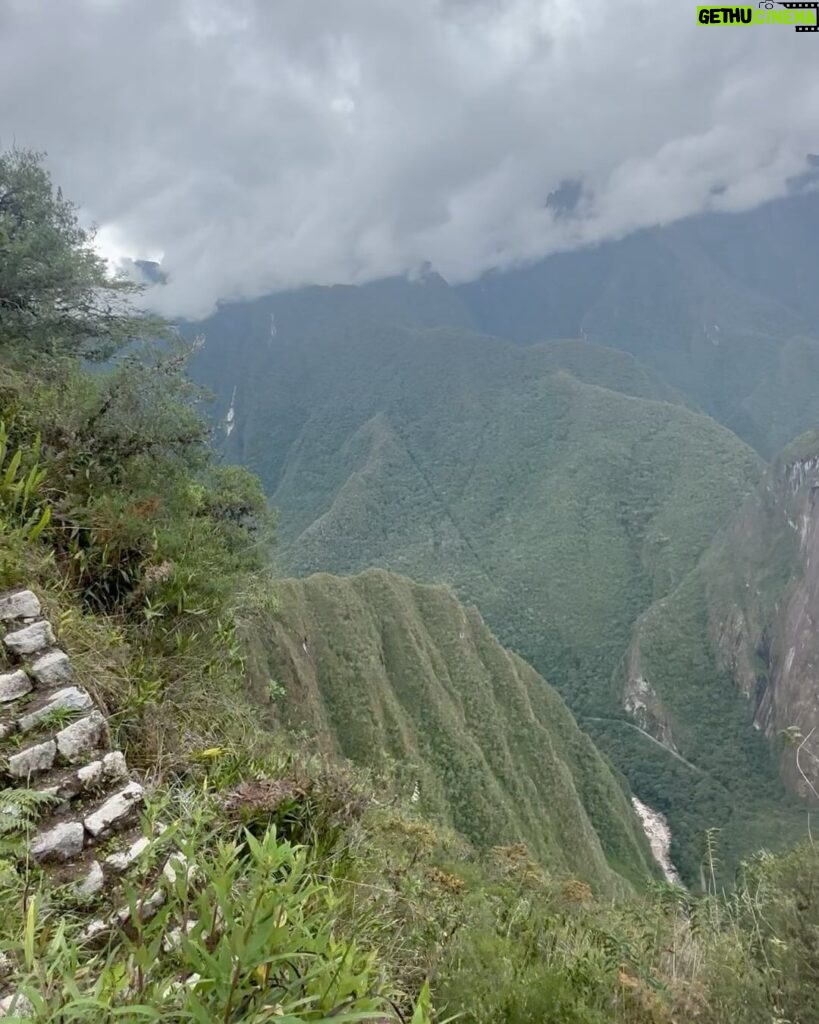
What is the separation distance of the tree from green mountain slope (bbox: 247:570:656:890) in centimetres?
1780

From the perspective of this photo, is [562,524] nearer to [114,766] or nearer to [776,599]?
[776,599]

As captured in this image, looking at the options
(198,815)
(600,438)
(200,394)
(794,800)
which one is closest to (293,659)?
(200,394)

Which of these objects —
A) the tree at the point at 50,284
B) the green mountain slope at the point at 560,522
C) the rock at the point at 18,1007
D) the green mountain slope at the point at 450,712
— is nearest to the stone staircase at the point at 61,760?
the rock at the point at 18,1007

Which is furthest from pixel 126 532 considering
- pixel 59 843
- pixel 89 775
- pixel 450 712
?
pixel 450 712

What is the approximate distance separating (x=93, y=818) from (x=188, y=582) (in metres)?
2.89

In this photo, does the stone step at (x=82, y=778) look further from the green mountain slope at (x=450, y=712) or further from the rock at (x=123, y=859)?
the green mountain slope at (x=450, y=712)

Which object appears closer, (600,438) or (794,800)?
(794,800)

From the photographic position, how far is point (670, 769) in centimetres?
8762

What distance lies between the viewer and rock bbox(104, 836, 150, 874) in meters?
3.49

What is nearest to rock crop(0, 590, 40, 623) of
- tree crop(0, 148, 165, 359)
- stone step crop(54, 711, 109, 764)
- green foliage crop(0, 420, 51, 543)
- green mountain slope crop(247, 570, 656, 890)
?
green foliage crop(0, 420, 51, 543)

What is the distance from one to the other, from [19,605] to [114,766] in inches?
68.0

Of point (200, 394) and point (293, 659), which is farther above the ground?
point (200, 394)

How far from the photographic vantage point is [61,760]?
3955 mm

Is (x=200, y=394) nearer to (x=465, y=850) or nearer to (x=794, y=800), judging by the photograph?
(x=465, y=850)
